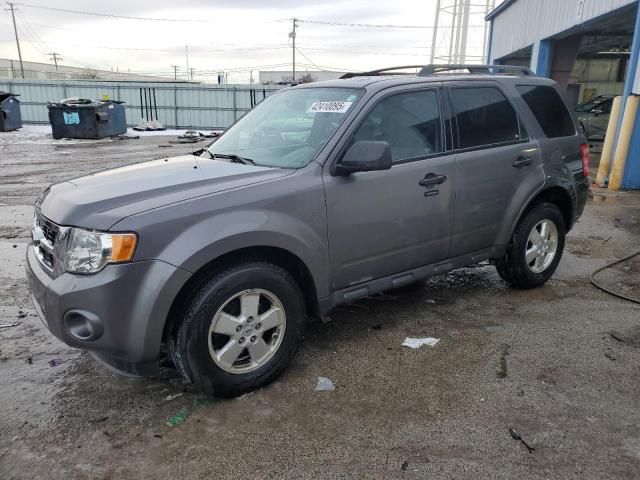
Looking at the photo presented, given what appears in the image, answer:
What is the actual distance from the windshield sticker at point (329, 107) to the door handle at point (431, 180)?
75 cm

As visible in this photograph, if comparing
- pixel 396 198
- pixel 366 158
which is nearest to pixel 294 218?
pixel 366 158

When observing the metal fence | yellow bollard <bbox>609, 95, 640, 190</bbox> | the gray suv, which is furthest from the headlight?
the metal fence

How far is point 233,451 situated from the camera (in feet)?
8.91

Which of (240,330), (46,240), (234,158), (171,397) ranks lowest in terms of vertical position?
(171,397)

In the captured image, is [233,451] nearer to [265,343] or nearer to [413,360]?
[265,343]

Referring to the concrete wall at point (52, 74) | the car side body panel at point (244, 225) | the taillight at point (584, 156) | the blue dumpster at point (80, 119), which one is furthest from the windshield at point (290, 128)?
the concrete wall at point (52, 74)

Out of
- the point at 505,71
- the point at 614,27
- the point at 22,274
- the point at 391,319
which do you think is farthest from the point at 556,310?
the point at 614,27

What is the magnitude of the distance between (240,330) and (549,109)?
357 centimetres

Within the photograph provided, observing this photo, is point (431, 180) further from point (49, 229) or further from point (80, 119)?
point (80, 119)

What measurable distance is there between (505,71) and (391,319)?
2.55 meters

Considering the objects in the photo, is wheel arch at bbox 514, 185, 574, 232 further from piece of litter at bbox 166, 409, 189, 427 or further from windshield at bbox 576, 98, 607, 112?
windshield at bbox 576, 98, 607, 112

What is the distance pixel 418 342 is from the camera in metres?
3.90

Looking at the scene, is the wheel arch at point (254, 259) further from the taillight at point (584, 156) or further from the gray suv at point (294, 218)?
the taillight at point (584, 156)

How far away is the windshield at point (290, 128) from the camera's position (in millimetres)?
3553
